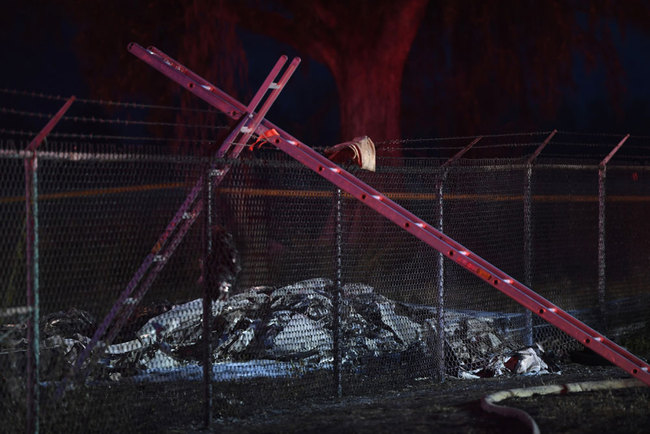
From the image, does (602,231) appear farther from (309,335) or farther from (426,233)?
(426,233)

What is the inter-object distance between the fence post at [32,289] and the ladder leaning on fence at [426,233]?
0.86 meters

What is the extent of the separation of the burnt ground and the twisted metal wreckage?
1.61ft

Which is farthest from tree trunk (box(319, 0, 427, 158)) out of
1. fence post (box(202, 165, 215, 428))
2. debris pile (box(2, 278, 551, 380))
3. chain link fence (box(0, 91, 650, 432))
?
fence post (box(202, 165, 215, 428))

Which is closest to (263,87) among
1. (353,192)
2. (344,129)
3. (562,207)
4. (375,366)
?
(353,192)

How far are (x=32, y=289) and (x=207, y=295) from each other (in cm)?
159

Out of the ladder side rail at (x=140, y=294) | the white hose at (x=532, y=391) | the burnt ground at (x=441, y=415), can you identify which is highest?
the ladder side rail at (x=140, y=294)

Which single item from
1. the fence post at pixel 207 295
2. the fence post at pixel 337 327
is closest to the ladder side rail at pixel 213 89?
the fence post at pixel 207 295

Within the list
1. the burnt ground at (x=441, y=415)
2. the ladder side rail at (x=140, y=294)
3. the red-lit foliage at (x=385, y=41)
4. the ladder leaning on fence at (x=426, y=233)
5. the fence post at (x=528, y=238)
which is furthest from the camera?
the red-lit foliage at (x=385, y=41)

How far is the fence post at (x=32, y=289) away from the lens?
632cm

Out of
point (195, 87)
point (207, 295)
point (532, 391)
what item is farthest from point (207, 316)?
point (532, 391)

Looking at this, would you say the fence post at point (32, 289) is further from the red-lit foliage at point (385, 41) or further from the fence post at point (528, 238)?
the red-lit foliage at point (385, 41)

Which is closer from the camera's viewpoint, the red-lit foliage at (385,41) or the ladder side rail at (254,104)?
the ladder side rail at (254,104)

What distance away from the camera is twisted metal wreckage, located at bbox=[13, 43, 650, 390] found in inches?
301

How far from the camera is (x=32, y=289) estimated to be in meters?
6.39
